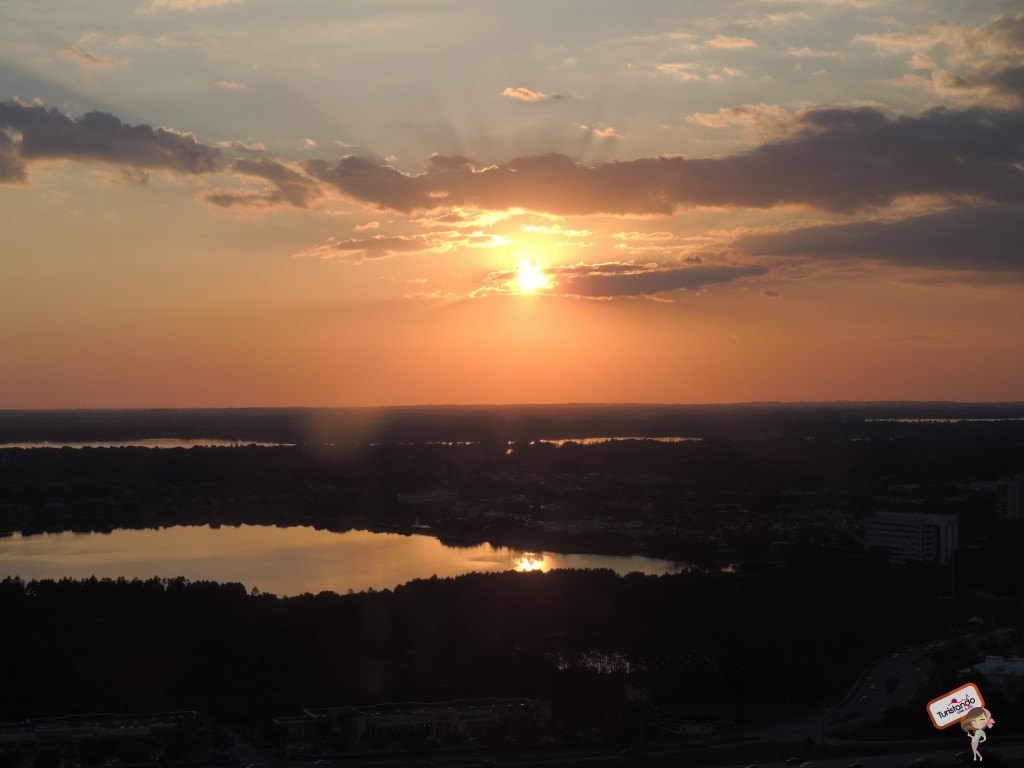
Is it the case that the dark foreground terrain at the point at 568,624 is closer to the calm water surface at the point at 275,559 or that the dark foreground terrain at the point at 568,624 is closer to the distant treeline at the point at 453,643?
the distant treeline at the point at 453,643

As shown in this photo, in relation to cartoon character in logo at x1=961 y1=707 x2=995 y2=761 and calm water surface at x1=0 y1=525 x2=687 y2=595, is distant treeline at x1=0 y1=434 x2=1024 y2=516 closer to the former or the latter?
calm water surface at x1=0 y1=525 x2=687 y2=595

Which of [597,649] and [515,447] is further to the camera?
[515,447]

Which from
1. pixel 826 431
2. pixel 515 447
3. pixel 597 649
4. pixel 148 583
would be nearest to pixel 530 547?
pixel 148 583

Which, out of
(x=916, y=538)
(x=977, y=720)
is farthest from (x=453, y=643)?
(x=916, y=538)

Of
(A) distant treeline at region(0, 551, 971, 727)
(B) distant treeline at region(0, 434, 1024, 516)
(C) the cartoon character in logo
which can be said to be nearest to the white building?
(A) distant treeline at region(0, 551, 971, 727)

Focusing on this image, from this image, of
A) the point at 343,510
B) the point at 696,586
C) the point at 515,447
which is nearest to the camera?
the point at 696,586

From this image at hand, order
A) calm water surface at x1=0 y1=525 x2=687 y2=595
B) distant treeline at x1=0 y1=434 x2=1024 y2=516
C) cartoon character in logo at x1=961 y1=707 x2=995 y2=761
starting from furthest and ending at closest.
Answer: distant treeline at x1=0 y1=434 x2=1024 y2=516, calm water surface at x1=0 y1=525 x2=687 y2=595, cartoon character in logo at x1=961 y1=707 x2=995 y2=761

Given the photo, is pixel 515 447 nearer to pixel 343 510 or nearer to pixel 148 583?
pixel 343 510
